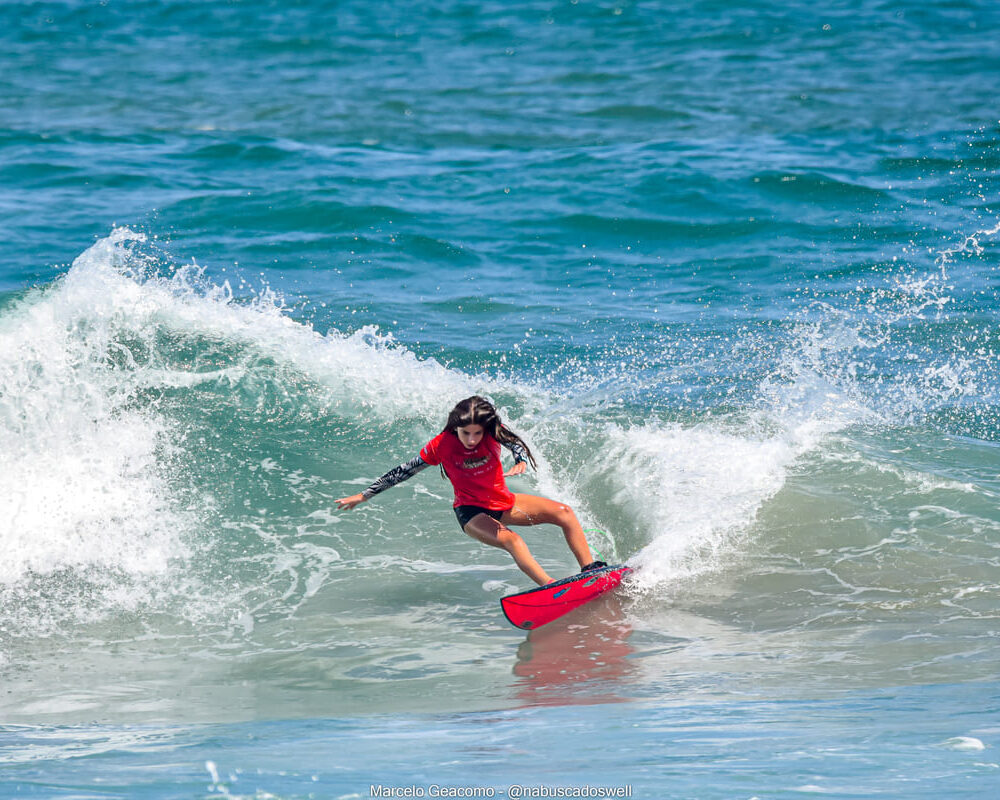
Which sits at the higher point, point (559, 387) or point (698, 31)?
point (698, 31)

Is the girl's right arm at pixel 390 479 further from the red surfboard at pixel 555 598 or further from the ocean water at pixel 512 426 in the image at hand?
the red surfboard at pixel 555 598

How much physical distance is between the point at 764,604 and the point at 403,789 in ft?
12.2

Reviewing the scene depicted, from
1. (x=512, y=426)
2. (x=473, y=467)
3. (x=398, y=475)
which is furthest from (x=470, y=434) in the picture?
(x=512, y=426)

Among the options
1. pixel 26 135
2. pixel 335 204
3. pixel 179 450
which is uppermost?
pixel 26 135

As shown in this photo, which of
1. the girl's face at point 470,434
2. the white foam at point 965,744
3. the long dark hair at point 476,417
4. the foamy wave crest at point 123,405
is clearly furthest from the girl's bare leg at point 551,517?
the white foam at point 965,744

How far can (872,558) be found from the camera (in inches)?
288

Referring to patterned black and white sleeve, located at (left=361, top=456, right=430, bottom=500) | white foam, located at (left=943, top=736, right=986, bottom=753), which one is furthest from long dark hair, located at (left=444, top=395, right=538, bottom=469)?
white foam, located at (left=943, top=736, right=986, bottom=753)

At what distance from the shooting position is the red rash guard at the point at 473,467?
6.64 metres

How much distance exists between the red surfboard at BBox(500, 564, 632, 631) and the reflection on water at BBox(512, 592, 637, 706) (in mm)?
55

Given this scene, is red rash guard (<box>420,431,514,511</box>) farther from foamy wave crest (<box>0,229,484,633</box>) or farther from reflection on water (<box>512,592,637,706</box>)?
foamy wave crest (<box>0,229,484,633</box>)

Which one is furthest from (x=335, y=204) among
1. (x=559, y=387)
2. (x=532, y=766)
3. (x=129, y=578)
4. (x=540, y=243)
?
(x=532, y=766)

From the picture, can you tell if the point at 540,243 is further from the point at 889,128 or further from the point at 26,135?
the point at 26,135

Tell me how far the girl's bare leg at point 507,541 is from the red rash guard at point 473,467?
10 cm

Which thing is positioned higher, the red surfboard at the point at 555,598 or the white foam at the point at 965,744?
the white foam at the point at 965,744
